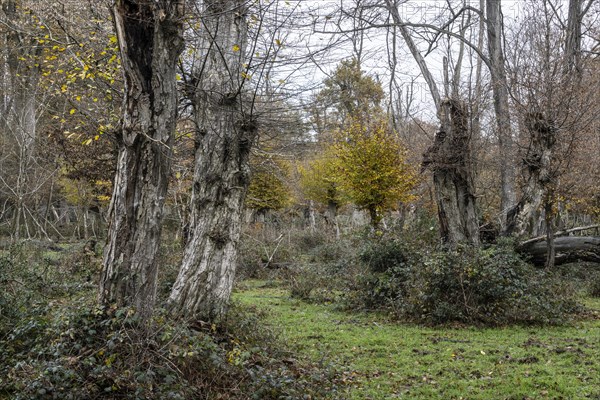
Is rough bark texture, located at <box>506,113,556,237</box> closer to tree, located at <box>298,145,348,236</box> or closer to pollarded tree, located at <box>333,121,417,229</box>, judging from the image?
pollarded tree, located at <box>333,121,417,229</box>

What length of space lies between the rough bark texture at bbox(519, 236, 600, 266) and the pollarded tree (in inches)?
281

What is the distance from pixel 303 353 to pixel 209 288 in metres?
1.73

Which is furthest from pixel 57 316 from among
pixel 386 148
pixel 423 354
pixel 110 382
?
pixel 386 148

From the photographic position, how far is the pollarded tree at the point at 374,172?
19.9 metres

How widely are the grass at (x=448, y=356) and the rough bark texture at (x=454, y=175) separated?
114 inches

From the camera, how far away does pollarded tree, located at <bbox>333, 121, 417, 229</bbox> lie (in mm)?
19859

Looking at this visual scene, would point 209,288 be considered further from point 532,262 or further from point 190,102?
point 532,262

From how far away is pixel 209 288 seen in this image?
668cm

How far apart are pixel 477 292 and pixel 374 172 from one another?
35.5ft

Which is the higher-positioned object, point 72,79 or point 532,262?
point 72,79

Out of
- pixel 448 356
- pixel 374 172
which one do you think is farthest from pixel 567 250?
pixel 374 172

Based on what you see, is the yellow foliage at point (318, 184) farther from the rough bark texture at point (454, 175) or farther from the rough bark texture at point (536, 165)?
the rough bark texture at point (454, 175)

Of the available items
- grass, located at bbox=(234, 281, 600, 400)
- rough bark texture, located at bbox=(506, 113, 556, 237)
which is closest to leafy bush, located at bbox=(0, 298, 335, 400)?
grass, located at bbox=(234, 281, 600, 400)

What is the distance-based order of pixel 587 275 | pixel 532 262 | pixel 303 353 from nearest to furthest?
pixel 303 353 < pixel 532 262 < pixel 587 275
